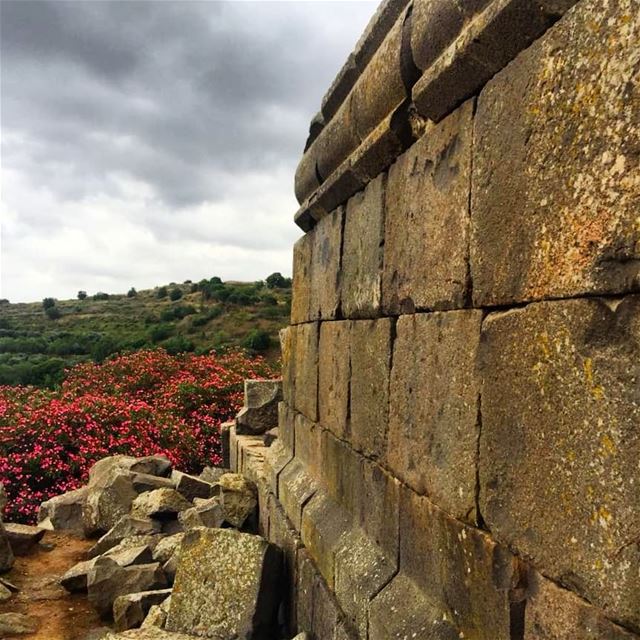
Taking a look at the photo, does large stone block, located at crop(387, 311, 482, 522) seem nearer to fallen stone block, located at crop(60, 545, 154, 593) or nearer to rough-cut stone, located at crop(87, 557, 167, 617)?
rough-cut stone, located at crop(87, 557, 167, 617)

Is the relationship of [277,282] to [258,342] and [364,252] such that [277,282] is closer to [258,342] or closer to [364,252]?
[258,342]

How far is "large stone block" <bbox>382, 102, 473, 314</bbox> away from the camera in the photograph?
7.67 ft

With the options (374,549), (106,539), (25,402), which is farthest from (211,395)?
(374,549)

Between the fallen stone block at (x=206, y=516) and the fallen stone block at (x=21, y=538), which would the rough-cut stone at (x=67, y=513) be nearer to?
the fallen stone block at (x=21, y=538)

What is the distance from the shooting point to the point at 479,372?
217cm

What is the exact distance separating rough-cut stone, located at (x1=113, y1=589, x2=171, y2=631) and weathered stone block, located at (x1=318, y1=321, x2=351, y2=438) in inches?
68.5

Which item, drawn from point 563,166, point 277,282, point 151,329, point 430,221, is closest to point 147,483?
point 430,221

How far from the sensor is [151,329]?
→ 29.0 m

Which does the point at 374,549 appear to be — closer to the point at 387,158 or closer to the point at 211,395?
the point at 387,158

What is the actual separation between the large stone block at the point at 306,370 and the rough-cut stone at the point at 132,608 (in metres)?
1.61

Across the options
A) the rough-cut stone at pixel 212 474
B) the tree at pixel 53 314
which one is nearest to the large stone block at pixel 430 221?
the rough-cut stone at pixel 212 474

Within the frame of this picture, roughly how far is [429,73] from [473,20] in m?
0.31

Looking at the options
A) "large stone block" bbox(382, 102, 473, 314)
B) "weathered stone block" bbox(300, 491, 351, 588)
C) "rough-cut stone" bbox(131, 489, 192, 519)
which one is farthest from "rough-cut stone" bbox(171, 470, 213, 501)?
"large stone block" bbox(382, 102, 473, 314)

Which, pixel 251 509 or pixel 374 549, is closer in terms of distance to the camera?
pixel 374 549
